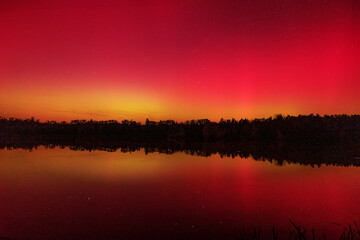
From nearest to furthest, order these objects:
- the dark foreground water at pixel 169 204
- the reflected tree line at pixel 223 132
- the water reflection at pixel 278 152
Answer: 1. the dark foreground water at pixel 169 204
2. the water reflection at pixel 278 152
3. the reflected tree line at pixel 223 132

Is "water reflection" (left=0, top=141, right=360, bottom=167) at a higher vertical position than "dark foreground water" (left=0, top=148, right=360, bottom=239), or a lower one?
higher

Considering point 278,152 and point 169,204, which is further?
point 278,152

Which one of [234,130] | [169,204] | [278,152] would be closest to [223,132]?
[234,130]

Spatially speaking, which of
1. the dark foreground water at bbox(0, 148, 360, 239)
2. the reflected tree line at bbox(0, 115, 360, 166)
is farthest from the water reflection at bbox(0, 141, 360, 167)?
the reflected tree line at bbox(0, 115, 360, 166)

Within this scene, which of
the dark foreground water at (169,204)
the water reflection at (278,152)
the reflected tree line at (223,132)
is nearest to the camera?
the dark foreground water at (169,204)

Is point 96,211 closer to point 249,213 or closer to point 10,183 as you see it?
point 249,213

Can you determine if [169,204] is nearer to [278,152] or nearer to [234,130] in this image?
[278,152]

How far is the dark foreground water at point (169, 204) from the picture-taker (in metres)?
10.6

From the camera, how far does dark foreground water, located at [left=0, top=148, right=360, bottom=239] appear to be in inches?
418

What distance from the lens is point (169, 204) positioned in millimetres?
14273

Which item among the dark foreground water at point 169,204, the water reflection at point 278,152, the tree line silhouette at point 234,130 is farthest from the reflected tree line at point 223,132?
the dark foreground water at point 169,204

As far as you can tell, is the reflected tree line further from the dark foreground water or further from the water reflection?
the dark foreground water

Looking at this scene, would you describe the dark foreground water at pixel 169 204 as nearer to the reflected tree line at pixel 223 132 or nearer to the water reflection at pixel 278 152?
the water reflection at pixel 278 152

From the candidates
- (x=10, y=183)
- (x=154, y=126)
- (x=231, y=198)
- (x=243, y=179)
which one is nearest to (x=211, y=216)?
(x=231, y=198)
